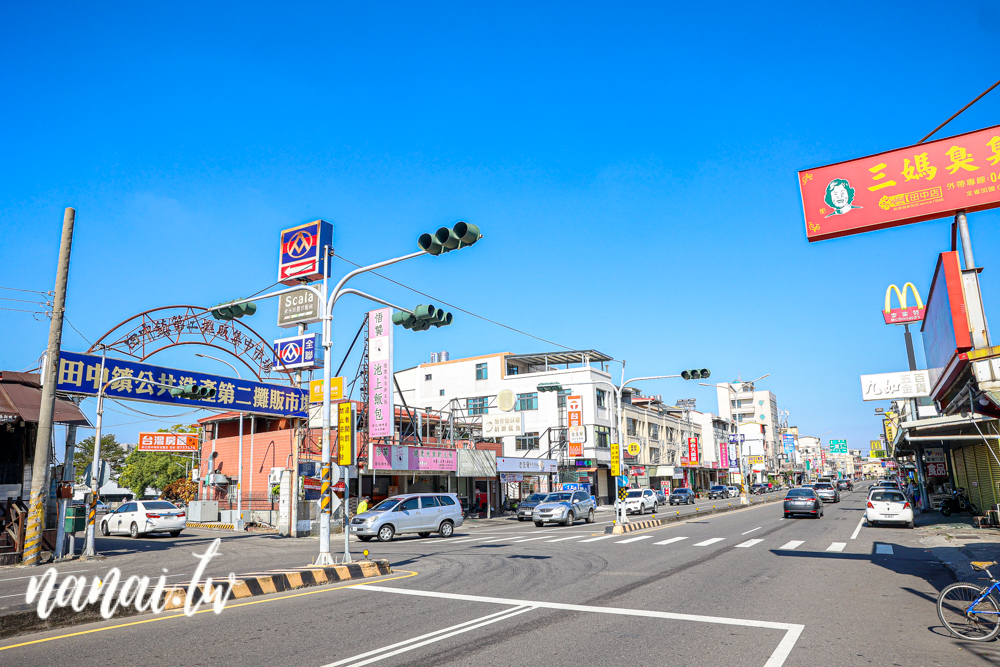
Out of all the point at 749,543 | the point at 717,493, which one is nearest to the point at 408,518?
the point at 749,543

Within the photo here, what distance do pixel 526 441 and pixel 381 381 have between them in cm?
3203

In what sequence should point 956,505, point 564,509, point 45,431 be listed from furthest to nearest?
point 564,509, point 956,505, point 45,431

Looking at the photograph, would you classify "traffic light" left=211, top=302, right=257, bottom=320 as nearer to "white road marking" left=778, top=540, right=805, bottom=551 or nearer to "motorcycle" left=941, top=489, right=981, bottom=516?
"white road marking" left=778, top=540, right=805, bottom=551

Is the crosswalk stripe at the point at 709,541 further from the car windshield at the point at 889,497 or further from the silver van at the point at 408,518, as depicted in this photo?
the silver van at the point at 408,518

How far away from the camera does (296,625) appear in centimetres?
867

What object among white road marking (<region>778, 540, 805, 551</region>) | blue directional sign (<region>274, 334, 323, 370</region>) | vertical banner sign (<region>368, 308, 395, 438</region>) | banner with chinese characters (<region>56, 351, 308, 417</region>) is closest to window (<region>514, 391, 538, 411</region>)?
blue directional sign (<region>274, 334, 323, 370</region>)

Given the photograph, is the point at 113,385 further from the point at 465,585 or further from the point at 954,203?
the point at 954,203

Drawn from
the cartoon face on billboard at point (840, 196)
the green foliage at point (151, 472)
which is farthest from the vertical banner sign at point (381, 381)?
the green foliage at point (151, 472)

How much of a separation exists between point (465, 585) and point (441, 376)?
57882 mm

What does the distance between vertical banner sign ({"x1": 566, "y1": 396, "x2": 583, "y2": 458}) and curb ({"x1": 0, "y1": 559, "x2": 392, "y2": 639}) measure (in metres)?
41.7

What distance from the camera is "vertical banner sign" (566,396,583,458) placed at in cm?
5531

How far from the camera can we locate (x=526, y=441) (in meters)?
62.2

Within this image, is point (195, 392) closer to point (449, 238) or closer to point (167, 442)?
point (449, 238)

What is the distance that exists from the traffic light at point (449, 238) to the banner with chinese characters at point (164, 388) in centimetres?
1422
